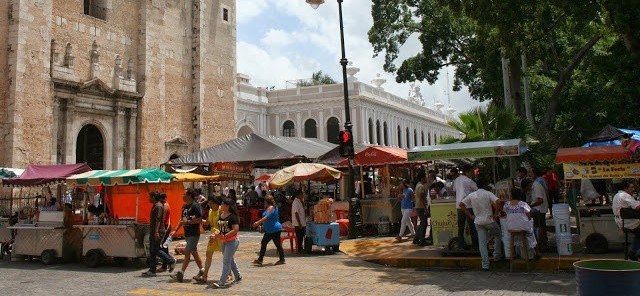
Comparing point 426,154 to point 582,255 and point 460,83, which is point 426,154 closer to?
point 582,255

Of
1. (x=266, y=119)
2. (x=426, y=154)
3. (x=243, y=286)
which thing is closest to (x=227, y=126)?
(x=266, y=119)

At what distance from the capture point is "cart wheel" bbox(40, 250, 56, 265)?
11.2 metres

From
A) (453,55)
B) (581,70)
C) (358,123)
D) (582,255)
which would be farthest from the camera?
(358,123)

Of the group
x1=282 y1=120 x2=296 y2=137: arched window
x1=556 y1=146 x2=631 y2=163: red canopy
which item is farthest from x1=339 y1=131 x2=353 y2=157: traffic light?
x1=282 y1=120 x2=296 y2=137: arched window

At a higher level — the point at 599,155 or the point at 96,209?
the point at 599,155

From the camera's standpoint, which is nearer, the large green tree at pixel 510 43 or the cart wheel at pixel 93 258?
the cart wheel at pixel 93 258

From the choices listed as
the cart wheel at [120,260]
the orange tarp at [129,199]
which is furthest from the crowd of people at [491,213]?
Answer: the orange tarp at [129,199]

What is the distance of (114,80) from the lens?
24484 millimetres

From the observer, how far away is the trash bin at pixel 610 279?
3625 millimetres

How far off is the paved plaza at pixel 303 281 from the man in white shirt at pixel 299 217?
1.15 m

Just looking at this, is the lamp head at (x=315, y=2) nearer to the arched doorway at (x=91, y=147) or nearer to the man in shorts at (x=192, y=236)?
the man in shorts at (x=192, y=236)

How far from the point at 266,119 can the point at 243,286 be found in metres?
38.2

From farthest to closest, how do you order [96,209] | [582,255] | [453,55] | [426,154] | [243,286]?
[453,55] → [96,209] → [426,154] → [582,255] → [243,286]

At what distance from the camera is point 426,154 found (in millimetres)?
11008
